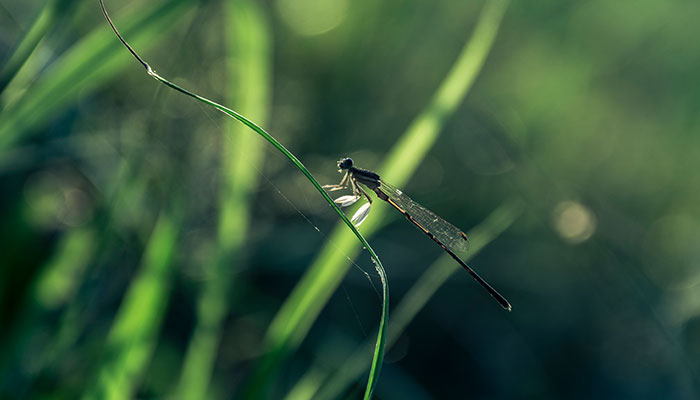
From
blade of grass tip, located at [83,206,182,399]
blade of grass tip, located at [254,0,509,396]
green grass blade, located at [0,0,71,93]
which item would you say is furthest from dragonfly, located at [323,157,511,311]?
green grass blade, located at [0,0,71,93]

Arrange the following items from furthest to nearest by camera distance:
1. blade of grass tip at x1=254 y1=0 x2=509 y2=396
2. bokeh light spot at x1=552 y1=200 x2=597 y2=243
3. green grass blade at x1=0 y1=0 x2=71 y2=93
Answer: bokeh light spot at x1=552 y1=200 x2=597 y2=243 → blade of grass tip at x1=254 y1=0 x2=509 y2=396 → green grass blade at x1=0 y1=0 x2=71 y2=93

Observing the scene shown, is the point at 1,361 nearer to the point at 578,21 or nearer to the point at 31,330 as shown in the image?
the point at 31,330

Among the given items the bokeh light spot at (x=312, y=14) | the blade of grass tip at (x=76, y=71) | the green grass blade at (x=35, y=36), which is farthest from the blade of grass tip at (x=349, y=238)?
the bokeh light spot at (x=312, y=14)

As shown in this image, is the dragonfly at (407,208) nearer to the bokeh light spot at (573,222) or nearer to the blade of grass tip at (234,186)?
the blade of grass tip at (234,186)

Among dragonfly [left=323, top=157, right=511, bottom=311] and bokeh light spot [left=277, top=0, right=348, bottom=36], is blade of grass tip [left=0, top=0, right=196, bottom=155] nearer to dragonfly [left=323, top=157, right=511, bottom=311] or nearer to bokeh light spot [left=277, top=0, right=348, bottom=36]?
dragonfly [left=323, top=157, right=511, bottom=311]

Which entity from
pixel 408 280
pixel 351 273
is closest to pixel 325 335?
pixel 351 273
